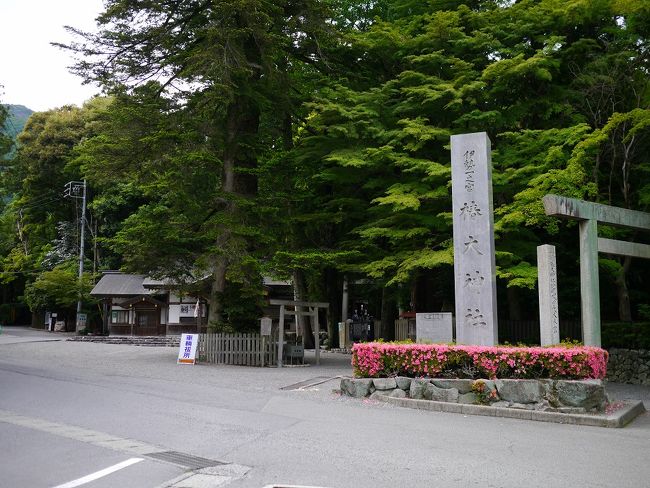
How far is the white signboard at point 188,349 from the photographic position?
20141 mm

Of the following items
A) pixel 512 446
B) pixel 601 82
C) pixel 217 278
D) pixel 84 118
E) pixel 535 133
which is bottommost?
pixel 512 446

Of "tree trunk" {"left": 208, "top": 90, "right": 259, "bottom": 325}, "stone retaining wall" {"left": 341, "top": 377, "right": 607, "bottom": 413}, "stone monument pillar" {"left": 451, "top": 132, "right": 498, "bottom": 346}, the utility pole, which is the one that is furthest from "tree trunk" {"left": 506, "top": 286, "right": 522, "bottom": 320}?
the utility pole

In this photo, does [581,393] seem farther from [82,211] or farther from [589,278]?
[82,211]

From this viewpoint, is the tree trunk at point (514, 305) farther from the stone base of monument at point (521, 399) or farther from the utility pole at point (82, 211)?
the utility pole at point (82, 211)

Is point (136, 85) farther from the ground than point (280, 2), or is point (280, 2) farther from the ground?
point (280, 2)

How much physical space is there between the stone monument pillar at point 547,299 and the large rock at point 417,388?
357cm

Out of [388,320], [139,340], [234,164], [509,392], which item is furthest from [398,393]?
[139,340]

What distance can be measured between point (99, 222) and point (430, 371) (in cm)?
4309

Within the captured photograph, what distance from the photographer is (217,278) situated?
71.4ft

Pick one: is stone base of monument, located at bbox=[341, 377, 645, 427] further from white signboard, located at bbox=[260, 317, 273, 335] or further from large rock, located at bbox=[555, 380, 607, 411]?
white signboard, located at bbox=[260, 317, 273, 335]

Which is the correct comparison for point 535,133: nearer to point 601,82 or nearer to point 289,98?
point 601,82

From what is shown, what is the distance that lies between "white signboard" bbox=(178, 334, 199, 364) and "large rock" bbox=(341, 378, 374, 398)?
8.64 m

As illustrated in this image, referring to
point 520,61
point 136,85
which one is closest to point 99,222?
point 136,85

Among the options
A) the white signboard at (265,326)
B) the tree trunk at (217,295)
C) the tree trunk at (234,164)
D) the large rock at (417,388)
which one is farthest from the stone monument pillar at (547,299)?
the tree trunk at (217,295)
